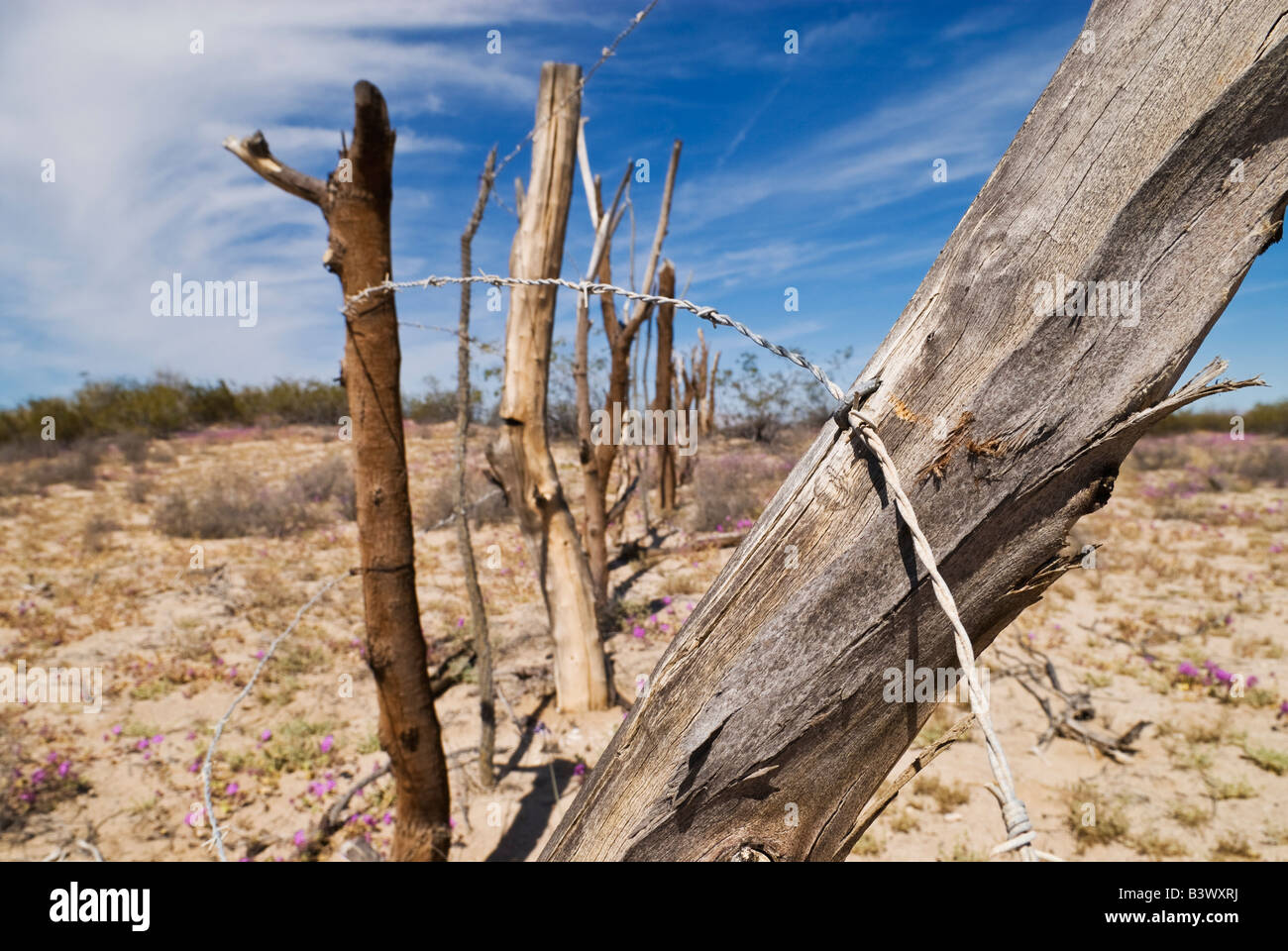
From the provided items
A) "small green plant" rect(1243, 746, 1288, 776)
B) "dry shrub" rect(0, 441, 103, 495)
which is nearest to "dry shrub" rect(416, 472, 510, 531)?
"dry shrub" rect(0, 441, 103, 495)

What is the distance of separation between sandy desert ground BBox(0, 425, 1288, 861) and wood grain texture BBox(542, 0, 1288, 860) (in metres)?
2.90

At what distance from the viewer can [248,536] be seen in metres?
8.55

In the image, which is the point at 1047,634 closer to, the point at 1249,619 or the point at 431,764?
the point at 1249,619

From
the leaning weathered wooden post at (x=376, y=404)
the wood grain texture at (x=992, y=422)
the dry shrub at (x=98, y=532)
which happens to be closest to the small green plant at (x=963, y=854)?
the leaning weathered wooden post at (x=376, y=404)

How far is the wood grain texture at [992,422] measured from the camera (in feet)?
1.80

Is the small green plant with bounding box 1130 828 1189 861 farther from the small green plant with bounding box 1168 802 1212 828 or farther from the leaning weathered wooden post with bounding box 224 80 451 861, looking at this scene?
the leaning weathered wooden post with bounding box 224 80 451 861

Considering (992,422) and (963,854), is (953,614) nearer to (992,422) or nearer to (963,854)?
(992,422)

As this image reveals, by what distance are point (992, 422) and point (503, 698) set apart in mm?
4139

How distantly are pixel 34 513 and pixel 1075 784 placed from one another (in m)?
12.5

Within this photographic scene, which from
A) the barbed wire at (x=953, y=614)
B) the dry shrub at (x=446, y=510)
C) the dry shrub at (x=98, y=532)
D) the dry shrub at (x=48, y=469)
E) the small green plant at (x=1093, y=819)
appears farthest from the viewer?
the dry shrub at (x=48, y=469)

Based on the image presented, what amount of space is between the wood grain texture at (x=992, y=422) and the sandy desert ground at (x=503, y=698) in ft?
9.51

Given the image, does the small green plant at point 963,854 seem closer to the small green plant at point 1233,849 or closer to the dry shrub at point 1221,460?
the small green plant at point 1233,849

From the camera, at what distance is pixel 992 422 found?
0.59 metres
